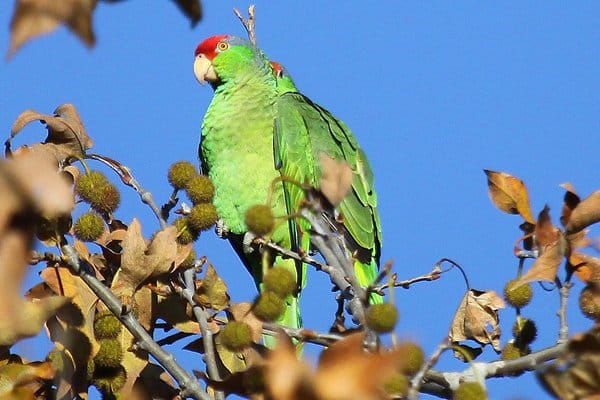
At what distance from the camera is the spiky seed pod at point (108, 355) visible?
2.44 m

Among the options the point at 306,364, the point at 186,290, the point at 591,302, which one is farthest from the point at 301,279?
the point at 306,364

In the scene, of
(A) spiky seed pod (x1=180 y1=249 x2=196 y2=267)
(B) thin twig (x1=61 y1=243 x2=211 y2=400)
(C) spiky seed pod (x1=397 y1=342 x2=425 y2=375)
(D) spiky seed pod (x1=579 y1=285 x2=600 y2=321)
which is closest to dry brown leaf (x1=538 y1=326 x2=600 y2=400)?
(C) spiky seed pod (x1=397 y1=342 x2=425 y2=375)

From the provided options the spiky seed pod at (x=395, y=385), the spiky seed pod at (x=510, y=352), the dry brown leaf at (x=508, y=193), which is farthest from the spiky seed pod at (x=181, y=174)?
the spiky seed pod at (x=395, y=385)

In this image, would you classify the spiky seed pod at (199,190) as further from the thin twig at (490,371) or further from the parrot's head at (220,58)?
the parrot's head at (220,58)

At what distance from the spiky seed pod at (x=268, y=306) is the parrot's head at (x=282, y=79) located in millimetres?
3926

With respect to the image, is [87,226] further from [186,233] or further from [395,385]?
[395,385]

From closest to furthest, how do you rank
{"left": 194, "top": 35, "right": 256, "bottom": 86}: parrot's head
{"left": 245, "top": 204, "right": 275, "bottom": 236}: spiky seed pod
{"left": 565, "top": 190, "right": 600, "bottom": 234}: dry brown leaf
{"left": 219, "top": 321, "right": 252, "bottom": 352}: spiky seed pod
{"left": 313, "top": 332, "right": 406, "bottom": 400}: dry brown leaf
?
1. {"left": 313, "top": 332, "right": 406, "bottom": 400}: dry brown leaf
2. {"left": 245, "top": 204, "right": 275, "bottom": 236}: spiky seed pod
3. {"left": 219, "top": 321, "right": 252, "bottom": 352}: spiky seed pod
4. {"left": 565, "top": 190, "right": 600, "bottom": 234}: dry brown leaf
5. {"left": 194, "top": 35, "right": 256, "bottom": 86}: parrot's head

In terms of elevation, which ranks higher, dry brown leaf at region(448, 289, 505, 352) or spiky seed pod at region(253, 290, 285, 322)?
spiky seed pod at region(253, 290, 285, 322)

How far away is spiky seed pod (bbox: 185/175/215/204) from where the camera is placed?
292cm

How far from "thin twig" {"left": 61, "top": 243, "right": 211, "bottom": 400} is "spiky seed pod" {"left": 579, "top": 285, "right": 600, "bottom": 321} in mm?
909

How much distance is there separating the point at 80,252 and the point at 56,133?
41 centimetres

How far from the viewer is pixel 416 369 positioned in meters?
1.85

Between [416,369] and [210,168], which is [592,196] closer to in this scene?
[416,369]

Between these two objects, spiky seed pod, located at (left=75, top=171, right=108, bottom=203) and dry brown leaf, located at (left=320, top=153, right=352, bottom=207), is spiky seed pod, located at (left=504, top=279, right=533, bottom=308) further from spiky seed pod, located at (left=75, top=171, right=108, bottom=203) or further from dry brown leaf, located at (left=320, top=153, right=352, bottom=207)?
spiky seed pod, located at (left=75, top=171, right=108, bottom=203)
